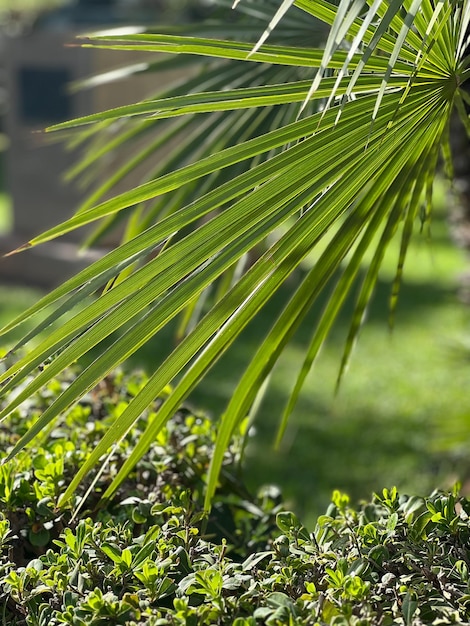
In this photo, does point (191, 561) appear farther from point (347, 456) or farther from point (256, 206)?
point (347, 456)

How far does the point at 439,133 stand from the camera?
4.83 feet

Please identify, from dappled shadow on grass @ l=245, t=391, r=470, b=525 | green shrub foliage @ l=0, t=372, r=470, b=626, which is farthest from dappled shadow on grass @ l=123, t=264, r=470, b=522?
green shrub foliage @ l=0, t=372, r=470, b=626

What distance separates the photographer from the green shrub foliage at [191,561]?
1076 millimetres

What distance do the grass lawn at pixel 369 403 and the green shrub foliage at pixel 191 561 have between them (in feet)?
4.62

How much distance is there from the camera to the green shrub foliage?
1.08 meters

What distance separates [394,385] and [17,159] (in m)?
4.10

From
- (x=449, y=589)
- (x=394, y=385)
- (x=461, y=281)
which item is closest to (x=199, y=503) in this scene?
(x=449, y=589)

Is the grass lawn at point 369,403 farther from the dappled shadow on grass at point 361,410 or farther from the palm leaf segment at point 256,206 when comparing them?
the palm leaf segment at point 256,206

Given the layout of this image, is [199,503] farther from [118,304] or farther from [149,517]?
[118,304]

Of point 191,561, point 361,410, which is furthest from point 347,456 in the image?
point 191,561

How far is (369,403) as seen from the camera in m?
4.52

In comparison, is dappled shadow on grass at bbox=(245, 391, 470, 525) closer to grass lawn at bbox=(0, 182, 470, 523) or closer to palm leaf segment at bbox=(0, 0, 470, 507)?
grass lawn at bbox=(0, 182, 470, 523)

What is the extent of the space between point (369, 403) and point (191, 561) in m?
3.36

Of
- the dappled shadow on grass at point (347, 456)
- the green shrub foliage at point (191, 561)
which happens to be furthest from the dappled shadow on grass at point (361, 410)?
the green shrub foliage at point (191, 561)
